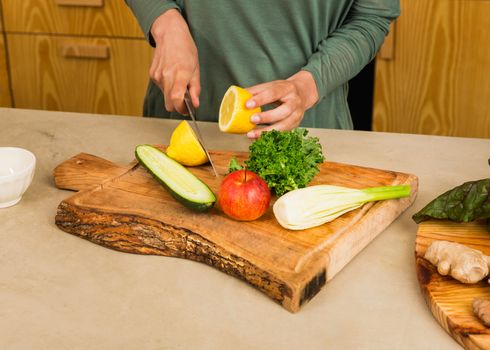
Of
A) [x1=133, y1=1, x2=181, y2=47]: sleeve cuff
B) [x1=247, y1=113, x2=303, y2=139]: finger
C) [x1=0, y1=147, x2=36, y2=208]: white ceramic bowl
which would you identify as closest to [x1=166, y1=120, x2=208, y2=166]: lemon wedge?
[x1=247, y1=113, x2=303, y2=139]: finger

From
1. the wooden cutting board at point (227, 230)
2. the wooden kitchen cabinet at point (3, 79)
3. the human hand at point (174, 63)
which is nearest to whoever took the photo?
the wooden cutting board at point (227, 230)

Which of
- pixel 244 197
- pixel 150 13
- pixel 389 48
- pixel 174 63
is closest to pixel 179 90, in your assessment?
pixel 174 63

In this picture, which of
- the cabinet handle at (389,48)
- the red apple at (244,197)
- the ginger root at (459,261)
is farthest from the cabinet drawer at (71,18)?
the ginger root at (459,261)

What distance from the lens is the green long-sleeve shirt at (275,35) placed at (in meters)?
1.65

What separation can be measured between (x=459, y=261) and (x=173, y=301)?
414mm

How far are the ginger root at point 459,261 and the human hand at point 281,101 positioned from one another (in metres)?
0.45

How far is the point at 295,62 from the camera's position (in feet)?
5.71

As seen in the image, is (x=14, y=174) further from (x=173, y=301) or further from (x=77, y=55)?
(x=77, y=55)

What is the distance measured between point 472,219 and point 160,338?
21.3 inches

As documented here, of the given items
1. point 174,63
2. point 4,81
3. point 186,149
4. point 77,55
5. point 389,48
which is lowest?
point 4,81

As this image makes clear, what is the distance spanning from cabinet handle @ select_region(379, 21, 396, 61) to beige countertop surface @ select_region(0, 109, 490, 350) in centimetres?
135

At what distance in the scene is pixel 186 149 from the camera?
1.34 m

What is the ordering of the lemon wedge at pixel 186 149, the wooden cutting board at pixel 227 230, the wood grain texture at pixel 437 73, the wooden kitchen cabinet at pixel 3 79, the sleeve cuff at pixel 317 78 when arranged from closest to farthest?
the wooden cutting board at pixel 227 230, the lemon wedge at pixel 186 149, the sleeve cuff at pixel 317 78, the wood grain texture at pixel 437 73, the wooden kitchen cabinet at pixel 3 79

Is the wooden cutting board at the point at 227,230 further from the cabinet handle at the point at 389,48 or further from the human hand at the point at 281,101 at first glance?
the cabinet handle at the point at 389,48
